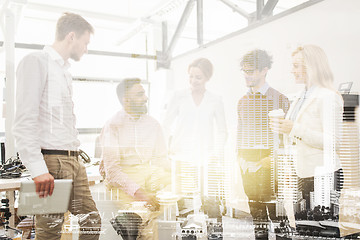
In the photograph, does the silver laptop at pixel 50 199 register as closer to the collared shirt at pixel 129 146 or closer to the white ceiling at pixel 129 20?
the collared shirt at pixel 129 146

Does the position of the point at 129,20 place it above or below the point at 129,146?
above

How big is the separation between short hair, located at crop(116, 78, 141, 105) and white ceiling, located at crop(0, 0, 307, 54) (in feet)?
0.62

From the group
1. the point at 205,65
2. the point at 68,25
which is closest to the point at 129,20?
the point at 68,25

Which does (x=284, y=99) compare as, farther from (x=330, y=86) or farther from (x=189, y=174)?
(x=189, y=174)

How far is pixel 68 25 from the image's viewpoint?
5.05ft

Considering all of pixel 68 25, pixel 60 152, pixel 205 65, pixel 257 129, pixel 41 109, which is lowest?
pixel 60 152

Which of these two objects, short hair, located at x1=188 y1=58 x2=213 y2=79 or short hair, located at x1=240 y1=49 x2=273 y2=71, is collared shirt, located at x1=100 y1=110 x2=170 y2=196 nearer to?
short hair, located at x1=188 y1=58 x2=213 y2=79

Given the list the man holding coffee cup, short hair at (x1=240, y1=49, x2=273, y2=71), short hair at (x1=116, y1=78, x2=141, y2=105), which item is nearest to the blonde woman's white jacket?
the man holding coffee cup

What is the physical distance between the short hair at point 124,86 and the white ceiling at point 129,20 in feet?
0.62

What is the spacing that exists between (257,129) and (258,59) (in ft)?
1.29

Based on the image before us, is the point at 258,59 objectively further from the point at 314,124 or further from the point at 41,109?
the point at 41,109

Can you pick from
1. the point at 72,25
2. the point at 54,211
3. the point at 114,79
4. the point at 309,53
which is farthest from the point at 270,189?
the point at 72,25

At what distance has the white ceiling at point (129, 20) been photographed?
1556mm

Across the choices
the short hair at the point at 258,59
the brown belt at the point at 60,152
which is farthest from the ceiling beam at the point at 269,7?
the brown belt at the point at 60,152
